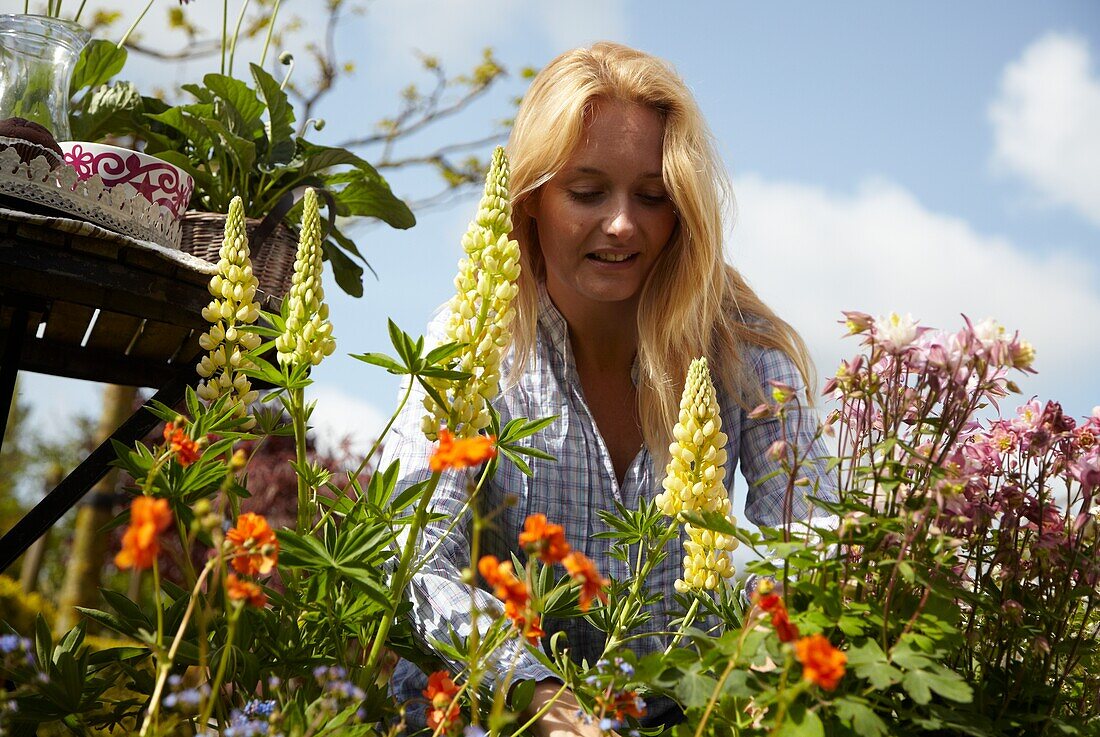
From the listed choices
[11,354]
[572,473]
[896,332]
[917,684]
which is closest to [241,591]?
[917,684]

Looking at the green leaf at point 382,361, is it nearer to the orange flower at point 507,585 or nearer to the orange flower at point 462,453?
the orange flower at point 462,453

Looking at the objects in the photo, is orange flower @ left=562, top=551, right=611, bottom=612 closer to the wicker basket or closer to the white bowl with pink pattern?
the white bowl with pink pattern

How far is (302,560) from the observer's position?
1.29 metres

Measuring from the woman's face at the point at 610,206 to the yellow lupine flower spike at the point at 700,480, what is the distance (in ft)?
3.14

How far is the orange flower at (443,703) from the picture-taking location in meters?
1.20

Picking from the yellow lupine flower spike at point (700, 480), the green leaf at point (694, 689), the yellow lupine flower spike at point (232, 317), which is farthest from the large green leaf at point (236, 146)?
the green leaf at point (694, 689)

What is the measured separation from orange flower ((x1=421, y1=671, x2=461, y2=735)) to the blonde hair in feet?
4.26

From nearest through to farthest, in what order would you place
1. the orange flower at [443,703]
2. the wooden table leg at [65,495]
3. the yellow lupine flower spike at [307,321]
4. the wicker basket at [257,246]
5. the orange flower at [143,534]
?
the orange flower at [143,534], the orange flower at [443,703], the yellow lupine flower spike at [307,321], the wooden table leg at [65,495], the wicker basket at [257,246]

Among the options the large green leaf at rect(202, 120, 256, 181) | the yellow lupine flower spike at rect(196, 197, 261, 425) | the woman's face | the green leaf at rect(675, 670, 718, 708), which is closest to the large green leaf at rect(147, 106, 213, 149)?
the large green leaf at rect(202, 120, 256, 181)

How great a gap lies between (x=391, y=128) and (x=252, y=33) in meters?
1.25

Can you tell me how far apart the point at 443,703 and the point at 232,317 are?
2.48ft

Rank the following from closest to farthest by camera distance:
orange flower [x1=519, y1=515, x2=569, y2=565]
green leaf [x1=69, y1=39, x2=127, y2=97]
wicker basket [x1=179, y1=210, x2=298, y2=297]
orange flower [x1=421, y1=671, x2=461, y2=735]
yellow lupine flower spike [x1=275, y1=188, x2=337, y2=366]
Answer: orange flower [x1=519, y1=515, x2=569, y2=565] < orange flower [x1=421, y1=671, x2=461, y2=735] < yellow lupine flower spike [x1=275, y1=188, x2=337, y2=366] < wicker basket [x1=179, y1=210, x2=298, y2=297] < green leaf [x1=69, y1=39, x2=127, y2=97]

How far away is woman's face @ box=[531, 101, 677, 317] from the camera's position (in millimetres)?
2443

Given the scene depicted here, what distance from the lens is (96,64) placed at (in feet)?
8.73
